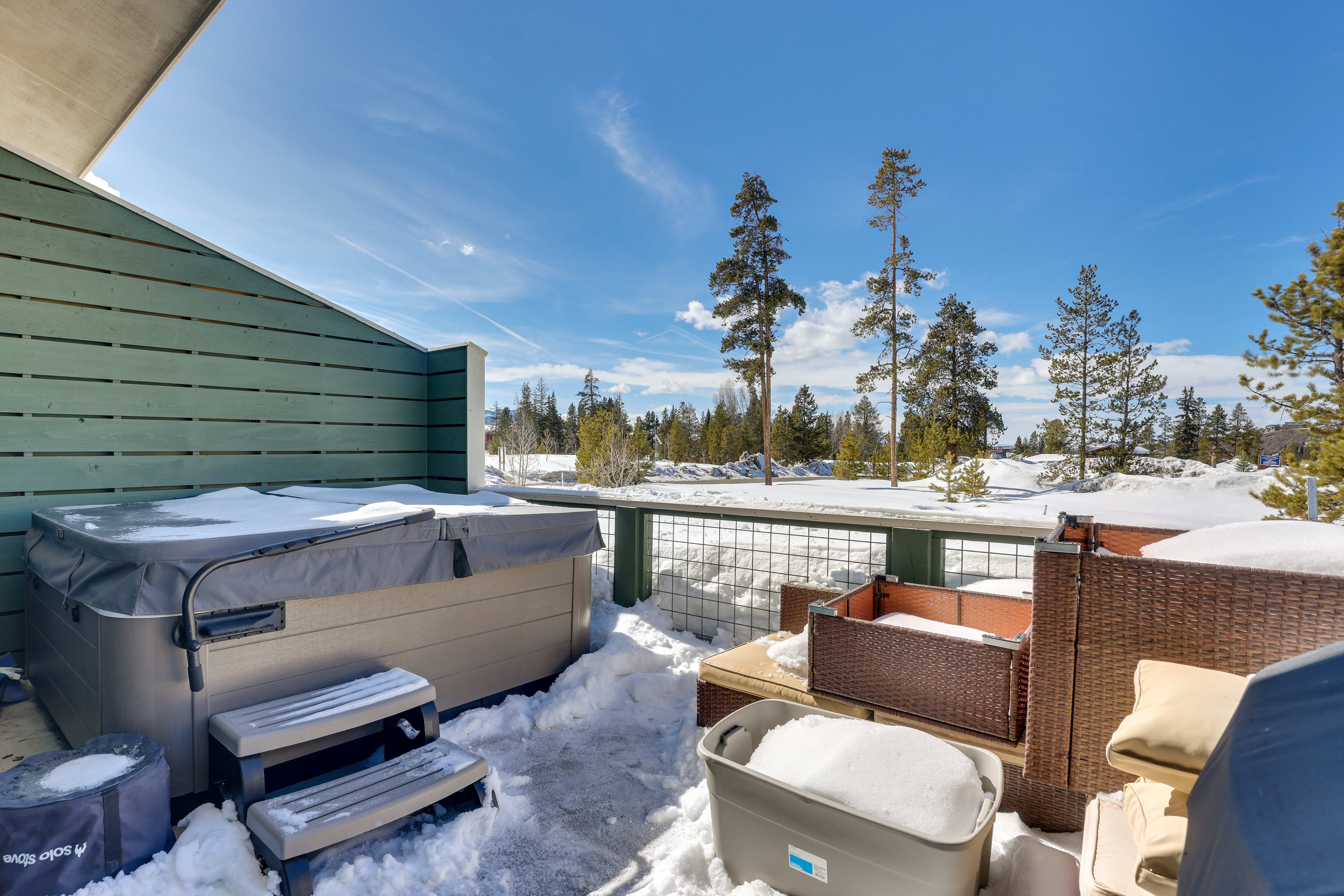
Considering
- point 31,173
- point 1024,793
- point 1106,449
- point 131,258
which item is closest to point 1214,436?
point 1106,449

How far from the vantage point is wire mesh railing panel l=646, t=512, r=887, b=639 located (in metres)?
3.15

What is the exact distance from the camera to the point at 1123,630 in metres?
1.29

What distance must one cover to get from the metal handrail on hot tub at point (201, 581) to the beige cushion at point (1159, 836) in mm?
2320

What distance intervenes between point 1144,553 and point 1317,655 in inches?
43.0

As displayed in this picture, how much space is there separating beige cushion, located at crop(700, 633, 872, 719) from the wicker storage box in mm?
52

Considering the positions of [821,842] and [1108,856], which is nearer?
[1108,856]

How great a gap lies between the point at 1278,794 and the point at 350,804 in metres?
1.95

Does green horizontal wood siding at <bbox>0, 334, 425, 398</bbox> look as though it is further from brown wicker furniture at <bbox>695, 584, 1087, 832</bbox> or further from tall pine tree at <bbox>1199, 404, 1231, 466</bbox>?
tall pine tree at <bbox>1199, 404, 1231, 466</bbox>

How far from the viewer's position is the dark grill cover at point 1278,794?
486 millimetres

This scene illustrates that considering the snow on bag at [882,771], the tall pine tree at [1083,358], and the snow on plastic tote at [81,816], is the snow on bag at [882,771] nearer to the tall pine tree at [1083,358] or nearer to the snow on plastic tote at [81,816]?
the snow on plastic tote at [81,816]

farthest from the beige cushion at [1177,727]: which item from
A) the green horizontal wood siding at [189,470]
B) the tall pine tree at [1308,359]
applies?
the tall pine tree at [1308,359]

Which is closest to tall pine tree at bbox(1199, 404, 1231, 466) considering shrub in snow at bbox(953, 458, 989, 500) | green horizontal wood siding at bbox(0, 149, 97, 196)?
shrub in snow at bbox(953, 458, 989, 500)

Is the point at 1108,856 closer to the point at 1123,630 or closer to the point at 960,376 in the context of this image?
the point at 1123,630

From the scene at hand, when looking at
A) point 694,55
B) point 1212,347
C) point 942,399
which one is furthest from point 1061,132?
point 942,399
